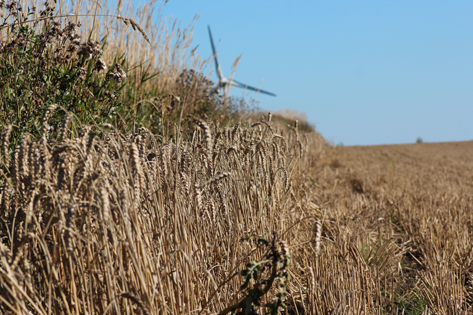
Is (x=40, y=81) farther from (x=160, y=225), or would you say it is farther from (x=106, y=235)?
(x=106, y=235)

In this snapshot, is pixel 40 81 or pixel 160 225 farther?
pixel 40 81

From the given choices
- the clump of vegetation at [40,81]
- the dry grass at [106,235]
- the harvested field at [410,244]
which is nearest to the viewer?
the dry grass at [106,235]

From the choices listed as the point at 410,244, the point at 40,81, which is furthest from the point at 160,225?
the point at 410,244

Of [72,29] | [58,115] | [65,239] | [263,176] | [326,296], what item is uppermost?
[72,29]

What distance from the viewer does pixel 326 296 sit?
187cm

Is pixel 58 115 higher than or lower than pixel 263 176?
higher

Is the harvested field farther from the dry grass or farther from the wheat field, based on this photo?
the dry grass

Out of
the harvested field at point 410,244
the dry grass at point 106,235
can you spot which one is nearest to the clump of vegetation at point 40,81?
the dry grass at point 106,235

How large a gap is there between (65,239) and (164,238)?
51cm

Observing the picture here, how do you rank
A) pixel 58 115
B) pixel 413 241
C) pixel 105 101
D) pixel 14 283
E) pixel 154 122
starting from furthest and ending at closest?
pixel 154 122
pixel 413 241
pixel 105 101
pixel 58 115
pixel 14 283

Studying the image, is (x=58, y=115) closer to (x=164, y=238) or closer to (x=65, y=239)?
(x=164, y=238)

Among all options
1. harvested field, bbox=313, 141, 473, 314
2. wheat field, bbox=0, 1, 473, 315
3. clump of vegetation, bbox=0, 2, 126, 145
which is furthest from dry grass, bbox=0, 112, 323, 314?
clump of vegetation, bbox=0, 2, 126, 145

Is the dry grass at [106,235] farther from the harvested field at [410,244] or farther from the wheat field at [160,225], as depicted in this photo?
the harvested field at [410,244]

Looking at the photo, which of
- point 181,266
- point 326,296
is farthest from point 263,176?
point 181,266
